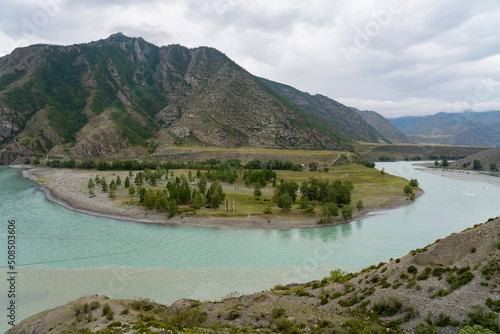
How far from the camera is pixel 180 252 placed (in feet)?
137

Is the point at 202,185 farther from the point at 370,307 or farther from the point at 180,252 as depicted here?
the point at 370,307

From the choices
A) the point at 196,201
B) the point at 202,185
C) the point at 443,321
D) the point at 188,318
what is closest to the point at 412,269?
the point at 443,321

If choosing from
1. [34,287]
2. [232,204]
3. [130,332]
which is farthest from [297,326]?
[232,204]

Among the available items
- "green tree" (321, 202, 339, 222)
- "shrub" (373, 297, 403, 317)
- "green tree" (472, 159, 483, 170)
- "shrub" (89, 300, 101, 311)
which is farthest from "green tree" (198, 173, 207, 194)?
"green tree" (472, 159, 483, 170)

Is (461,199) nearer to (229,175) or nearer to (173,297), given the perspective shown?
(229,175)

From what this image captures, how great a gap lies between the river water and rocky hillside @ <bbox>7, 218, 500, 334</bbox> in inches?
331

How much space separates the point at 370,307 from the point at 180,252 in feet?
102

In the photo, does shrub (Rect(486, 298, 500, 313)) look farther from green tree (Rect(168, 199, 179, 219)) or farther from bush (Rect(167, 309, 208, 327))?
green tree (Rect(168, 199, 179, 219))

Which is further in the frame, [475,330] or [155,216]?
[155,216]

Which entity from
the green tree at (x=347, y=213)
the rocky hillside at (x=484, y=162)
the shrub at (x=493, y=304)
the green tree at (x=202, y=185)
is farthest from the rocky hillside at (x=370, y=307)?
the rocky hillside at (x=484, y=162)

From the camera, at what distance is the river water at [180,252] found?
30.3 m

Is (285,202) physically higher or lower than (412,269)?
lower

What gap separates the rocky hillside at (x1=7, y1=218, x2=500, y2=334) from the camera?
48.1 feet

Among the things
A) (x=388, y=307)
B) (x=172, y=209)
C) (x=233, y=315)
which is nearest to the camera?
(x=388, y=307)
